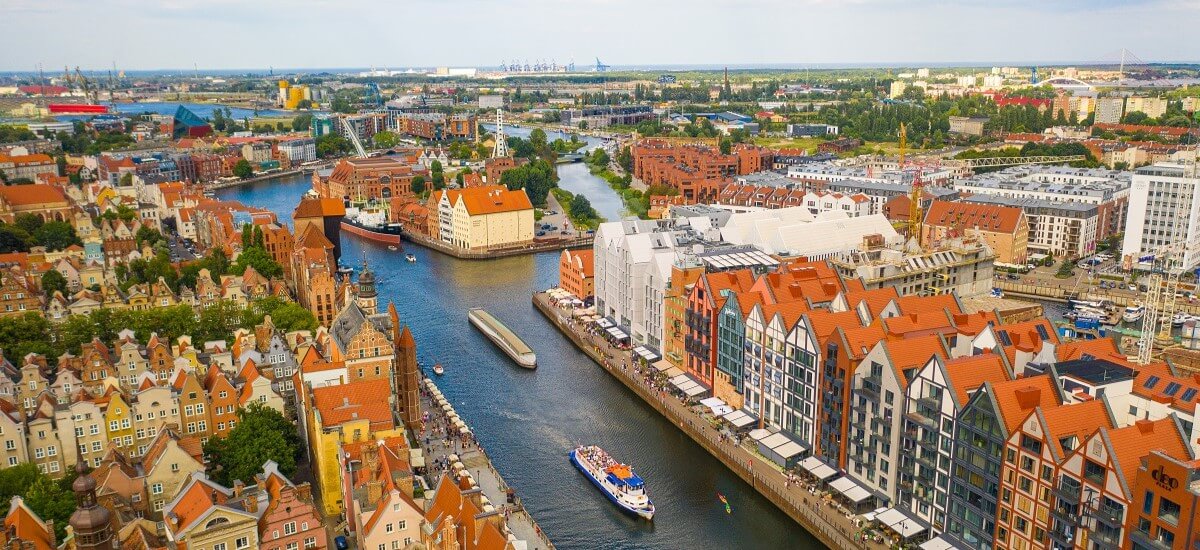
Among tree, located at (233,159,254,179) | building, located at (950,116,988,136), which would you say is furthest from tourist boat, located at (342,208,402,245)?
building, located at (950,116,988,136)

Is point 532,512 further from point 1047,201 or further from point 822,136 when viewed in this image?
point 822,136

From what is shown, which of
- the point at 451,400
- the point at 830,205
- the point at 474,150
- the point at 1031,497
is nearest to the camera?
the point at 1031,497

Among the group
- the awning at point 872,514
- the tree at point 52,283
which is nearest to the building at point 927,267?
the awning at point 872,514

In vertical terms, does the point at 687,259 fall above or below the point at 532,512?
above

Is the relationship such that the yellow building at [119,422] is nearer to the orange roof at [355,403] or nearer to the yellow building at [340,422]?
the yellow building at [340,422]

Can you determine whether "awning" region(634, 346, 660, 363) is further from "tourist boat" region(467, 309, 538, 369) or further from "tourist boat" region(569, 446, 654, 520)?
"tourist boat" region(569, 446, 654, 520)

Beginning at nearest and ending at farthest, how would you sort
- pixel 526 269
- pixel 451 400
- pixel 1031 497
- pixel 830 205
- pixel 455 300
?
pixel 1031 497 → pixel 451 400 → pixel 455 300 → pixel 526 269 → pixel 830 205

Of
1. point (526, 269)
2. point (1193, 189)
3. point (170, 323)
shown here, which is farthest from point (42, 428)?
point (1193, 189)
